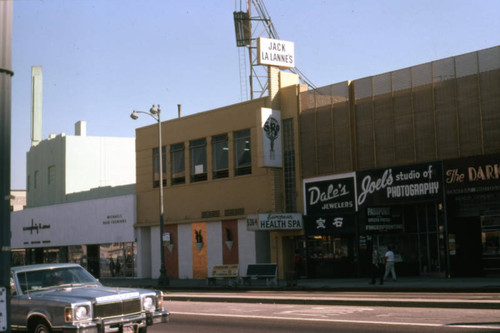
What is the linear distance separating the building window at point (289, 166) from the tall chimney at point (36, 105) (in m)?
35.2

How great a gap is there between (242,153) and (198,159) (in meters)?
4.07

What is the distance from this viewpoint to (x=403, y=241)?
3541 cm

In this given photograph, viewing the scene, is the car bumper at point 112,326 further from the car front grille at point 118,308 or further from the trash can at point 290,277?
the trash can at point 290,277

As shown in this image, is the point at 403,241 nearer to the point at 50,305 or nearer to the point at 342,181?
the point at 342,181

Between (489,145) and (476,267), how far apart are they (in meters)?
5.89

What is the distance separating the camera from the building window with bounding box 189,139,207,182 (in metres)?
43.8

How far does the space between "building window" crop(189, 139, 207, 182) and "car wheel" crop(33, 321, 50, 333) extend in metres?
31.9

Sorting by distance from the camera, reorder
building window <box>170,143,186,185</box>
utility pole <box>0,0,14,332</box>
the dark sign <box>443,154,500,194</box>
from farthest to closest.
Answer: building window <box>170,143,186,185</box>
the dark sign <box>443,154,500,194</box>
utility pole <box>0,0,14,332</box>

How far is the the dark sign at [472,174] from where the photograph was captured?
98.1 ft

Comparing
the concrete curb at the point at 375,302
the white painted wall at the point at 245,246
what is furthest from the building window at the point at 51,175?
the concrete curb at the point at 375,302

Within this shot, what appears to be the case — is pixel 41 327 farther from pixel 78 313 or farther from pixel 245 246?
pixel 245 246

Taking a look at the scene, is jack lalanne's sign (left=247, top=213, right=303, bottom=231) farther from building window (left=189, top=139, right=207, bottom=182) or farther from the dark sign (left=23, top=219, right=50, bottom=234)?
the dark sign (left=23, top=219, right=50, bottom=234)

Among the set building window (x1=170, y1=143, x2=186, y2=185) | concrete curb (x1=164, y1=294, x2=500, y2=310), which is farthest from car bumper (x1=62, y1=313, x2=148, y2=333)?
building window (x1=170, y1=143, x2=186, y2=185)

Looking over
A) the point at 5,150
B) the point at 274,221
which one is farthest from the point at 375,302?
the point at 274,221
